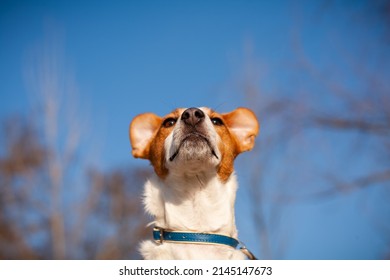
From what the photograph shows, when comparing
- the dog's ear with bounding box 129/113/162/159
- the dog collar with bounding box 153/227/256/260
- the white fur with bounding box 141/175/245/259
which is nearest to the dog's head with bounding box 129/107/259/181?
the dog's ear with bounding box 129/113/162/159

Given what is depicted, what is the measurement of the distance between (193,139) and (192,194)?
42 centimetres

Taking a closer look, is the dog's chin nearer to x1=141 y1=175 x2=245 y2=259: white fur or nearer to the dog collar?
x1=141 y1=175 x2=245 y2=259: white fur

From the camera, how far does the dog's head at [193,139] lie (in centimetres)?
330

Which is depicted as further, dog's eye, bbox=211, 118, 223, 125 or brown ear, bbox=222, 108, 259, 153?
brown ear, bbox=222, 108, 259, 153

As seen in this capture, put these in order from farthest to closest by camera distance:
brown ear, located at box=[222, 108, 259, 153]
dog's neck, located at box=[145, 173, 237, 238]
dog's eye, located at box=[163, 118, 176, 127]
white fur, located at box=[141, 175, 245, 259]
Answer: brown ear, located at box=[222, 108, 259, 153] < dog's eye, located at box=[163, 118, 176, 127] < dog's neck, located at box=[145, 173, 237, 238] < white fur, located at box=[141, 175, 245, 259]

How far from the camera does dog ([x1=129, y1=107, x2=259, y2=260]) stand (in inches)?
126

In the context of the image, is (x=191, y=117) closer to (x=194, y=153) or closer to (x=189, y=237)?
(x=194, y=153)

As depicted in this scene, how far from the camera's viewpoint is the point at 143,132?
12.5ft

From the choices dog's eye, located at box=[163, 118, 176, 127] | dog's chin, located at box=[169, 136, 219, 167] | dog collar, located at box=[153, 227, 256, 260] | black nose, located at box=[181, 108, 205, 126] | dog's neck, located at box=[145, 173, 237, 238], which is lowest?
dog collar, located at box=[153, 227, 256, 260]

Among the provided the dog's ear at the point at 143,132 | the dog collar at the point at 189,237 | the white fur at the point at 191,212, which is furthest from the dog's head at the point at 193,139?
the dog collar at the point at 189,237

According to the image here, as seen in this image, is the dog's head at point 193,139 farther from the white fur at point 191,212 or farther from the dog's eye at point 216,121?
the white fur at point 191,212
